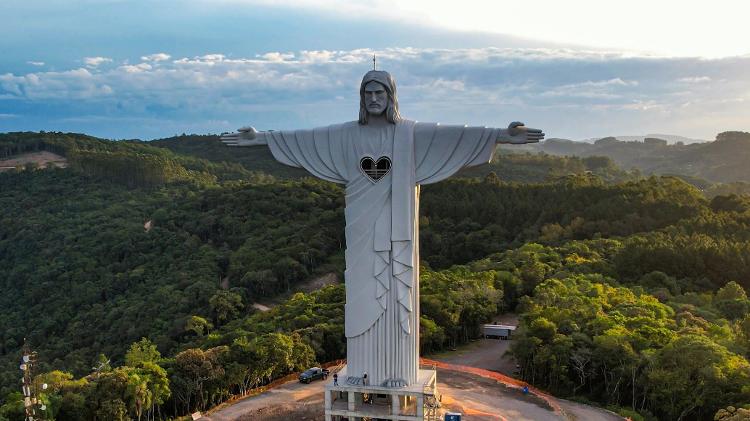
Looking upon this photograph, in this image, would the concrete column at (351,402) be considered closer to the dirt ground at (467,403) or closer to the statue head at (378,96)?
the dirt ground at (467,403)

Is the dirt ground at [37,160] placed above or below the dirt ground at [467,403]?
above

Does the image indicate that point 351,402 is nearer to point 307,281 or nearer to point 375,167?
point 375,167

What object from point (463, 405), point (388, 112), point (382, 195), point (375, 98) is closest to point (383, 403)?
point (463, 405)

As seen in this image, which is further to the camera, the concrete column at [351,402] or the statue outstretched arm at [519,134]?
the concrete column at [351,402]

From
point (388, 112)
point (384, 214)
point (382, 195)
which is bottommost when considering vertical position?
point (384, 214)

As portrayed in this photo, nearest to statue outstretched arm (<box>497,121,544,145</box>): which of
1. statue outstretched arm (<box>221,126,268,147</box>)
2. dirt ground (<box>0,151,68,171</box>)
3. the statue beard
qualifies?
the statue beard

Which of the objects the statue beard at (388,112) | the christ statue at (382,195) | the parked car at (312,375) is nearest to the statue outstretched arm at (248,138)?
the christ statue at (382,195)

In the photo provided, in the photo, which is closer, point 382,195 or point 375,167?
point 382,195
